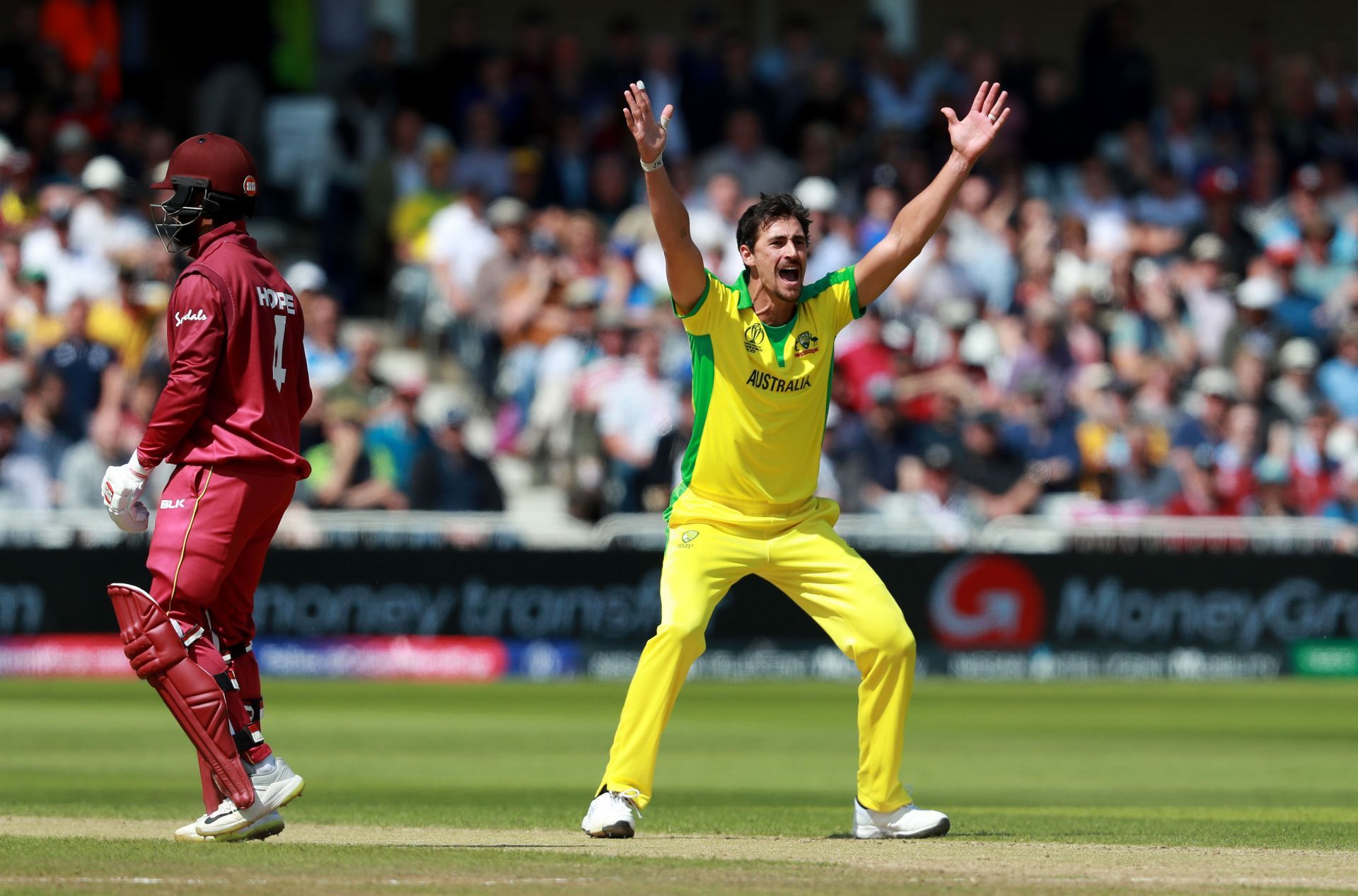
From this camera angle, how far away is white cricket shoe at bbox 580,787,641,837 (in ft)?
24.6

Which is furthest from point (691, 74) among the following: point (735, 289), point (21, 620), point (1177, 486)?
point (735, 289)

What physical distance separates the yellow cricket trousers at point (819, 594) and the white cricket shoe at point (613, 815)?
82mm

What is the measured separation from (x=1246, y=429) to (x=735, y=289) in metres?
11.8

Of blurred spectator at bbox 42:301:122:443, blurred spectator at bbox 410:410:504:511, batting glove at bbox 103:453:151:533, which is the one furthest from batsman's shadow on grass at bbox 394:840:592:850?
blurred spectator at bbox 42:301:122:443

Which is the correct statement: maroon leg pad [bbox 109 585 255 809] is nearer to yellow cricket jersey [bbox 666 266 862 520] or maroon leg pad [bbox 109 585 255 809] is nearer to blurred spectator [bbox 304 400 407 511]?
yellow cricket jersey [bbox 666 266 862 520]

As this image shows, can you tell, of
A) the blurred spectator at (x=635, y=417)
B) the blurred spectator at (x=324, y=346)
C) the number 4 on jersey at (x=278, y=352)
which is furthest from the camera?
the blurred spectator at (x=324, y=346)

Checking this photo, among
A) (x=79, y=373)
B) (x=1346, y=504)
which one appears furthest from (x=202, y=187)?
(x=1346, y=504)

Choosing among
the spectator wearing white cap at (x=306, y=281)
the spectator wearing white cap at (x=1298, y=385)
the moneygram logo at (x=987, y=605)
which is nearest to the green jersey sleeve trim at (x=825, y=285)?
the moneygram logo at (x=987, y=605)

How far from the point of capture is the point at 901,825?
7.82 meters

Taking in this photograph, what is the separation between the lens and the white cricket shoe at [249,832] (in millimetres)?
7262

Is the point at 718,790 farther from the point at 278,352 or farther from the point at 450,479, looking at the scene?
the point at 450,479

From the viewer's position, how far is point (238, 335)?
724 cm

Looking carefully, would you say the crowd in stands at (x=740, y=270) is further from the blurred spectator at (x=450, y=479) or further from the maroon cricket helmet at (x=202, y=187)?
the maroon cricket helmet at (x=202, y=187)

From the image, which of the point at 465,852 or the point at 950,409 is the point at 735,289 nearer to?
the point at 465,852
